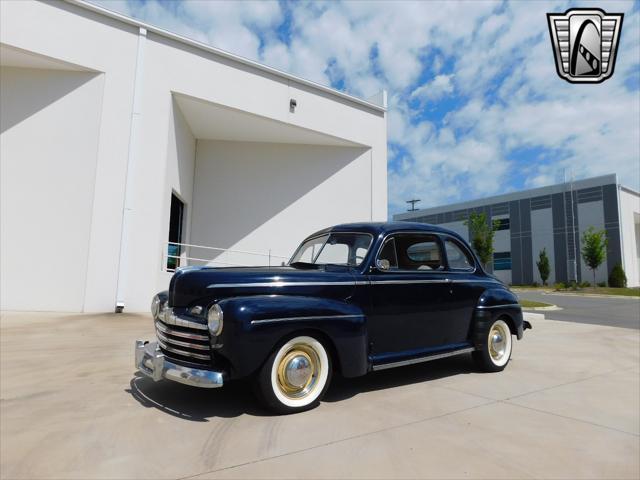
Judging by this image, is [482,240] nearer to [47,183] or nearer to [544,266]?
[47,183]

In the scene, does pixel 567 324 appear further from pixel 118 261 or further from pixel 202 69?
pixel 202 69

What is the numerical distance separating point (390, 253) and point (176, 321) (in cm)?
220

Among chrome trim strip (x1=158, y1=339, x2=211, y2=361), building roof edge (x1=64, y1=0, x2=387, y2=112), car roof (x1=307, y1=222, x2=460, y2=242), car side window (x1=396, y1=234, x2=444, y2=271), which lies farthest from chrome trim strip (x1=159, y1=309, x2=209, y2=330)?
building roof edge (x1=64, y1=0, x2=387, y2=112)

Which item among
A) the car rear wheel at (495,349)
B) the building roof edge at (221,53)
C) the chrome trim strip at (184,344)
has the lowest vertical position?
the car rear wheel at (495,349)

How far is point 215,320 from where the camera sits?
3018mm

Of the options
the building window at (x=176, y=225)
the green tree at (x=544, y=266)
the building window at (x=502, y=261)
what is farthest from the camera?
the building window at (x=502, y=261)

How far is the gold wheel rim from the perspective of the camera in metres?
3.22

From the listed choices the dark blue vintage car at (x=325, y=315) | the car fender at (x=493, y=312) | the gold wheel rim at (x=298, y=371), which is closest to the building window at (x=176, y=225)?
the dark blue vintage car at (x=325, y=315)

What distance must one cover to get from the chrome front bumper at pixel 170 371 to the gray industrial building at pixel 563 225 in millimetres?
31148

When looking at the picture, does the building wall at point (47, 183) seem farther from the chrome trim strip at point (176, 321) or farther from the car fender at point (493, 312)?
the car fender at point (493, 312)

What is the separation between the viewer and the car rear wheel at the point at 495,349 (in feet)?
15.5

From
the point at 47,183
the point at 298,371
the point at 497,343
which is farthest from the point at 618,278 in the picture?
the point at 47,183

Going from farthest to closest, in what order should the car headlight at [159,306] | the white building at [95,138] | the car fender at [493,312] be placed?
the white building at [95,138], the car fender at [493,312], the car headlight at [159,306]

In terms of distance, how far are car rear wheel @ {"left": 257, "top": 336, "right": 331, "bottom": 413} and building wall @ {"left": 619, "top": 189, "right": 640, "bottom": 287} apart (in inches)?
1461
